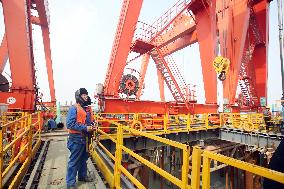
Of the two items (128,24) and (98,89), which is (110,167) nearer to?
(98,89)

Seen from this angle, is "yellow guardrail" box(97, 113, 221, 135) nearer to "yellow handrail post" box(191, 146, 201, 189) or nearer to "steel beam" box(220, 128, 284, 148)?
"steel beam" box(220, 128, 284, 148)

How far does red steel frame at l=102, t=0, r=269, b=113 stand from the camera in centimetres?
1004

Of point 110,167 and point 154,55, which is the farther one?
point 154,55

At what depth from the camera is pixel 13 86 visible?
841 cm

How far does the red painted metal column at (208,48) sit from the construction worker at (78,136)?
11.8 metres

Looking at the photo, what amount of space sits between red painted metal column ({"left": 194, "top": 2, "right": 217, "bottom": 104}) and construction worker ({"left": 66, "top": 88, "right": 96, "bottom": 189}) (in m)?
11.8

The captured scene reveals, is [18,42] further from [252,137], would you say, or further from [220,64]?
[252,137]

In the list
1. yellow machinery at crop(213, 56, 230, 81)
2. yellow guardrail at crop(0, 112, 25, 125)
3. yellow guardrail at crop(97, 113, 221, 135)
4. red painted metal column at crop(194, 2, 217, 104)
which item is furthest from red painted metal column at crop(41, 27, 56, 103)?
yellow machinery at crop(213, 56, 230, 81)

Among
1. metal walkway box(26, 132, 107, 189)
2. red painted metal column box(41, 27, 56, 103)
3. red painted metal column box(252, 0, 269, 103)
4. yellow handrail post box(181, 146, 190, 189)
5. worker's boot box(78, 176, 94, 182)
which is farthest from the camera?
red painted metal column box(41, 27, 56, 103)

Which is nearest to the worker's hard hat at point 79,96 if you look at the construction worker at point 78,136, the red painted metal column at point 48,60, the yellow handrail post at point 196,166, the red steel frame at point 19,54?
the construction worker at point 78,136

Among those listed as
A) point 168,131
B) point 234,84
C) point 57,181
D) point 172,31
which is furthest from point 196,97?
point 57,181

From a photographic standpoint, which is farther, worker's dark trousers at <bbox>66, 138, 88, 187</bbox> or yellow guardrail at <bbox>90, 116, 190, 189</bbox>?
worker's dark trousers at <bbox>66, 138, 88, 187</bbox>

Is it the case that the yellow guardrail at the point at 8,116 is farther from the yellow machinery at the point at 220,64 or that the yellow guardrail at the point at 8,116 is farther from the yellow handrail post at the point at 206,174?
the yellow machinery at the point at 220,64

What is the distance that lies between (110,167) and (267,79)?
81.0ft
